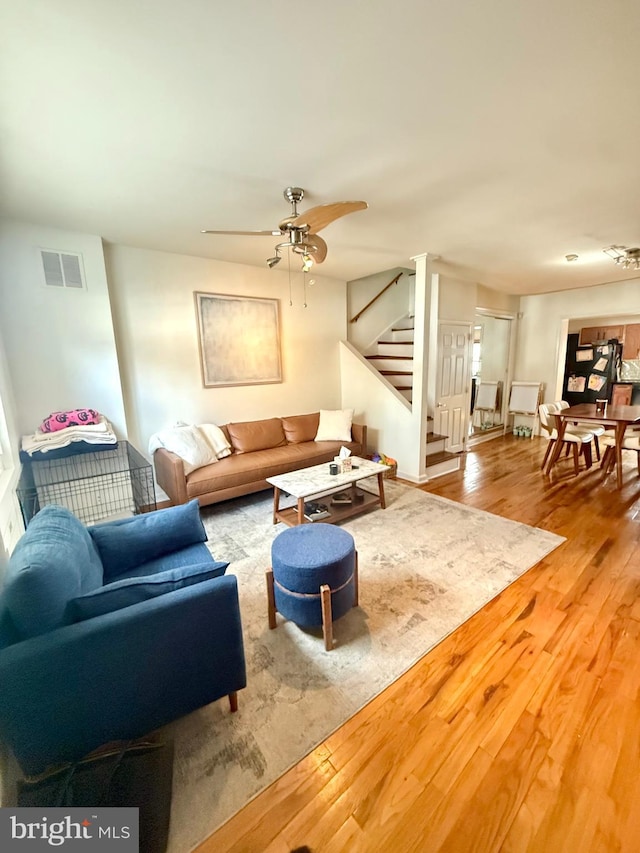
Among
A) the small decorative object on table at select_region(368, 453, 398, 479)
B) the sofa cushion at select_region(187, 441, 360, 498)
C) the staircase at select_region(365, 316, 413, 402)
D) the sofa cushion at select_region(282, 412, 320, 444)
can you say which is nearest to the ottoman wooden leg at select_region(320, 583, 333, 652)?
the sofa cushion at select_region(187, 441, 360, 498)

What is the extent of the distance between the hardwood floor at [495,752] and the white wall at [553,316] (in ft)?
15.9

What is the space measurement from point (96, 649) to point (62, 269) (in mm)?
3105

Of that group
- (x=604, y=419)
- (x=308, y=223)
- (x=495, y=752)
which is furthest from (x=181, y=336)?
(x=604, y=419)

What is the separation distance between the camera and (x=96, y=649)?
3.54ft

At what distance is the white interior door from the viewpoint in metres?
4.45

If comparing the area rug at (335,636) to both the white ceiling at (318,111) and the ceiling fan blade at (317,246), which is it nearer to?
the ceiling fan blade at (317,246)

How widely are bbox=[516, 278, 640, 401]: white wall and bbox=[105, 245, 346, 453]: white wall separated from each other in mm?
4073

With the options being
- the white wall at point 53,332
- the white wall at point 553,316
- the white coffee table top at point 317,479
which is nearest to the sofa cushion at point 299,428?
the white coffee table top at point 317,479

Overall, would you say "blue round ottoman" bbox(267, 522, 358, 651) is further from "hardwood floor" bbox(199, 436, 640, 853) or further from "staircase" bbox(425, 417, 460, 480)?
"staircase" bbox(425, 417, 460, 480)

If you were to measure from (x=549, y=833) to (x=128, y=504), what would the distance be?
347 centimetres

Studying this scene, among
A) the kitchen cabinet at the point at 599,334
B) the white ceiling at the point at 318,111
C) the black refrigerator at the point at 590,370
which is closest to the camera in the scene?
the white ceiling at the point at 318,111

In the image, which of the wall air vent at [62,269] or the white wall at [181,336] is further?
the white wall at [181,336]

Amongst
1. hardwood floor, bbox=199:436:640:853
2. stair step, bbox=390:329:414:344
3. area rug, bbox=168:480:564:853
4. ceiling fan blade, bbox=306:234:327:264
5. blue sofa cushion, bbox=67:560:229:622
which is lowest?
hardwood floor, bbox=199:436:640:853

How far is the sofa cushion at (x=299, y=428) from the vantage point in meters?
4.27
